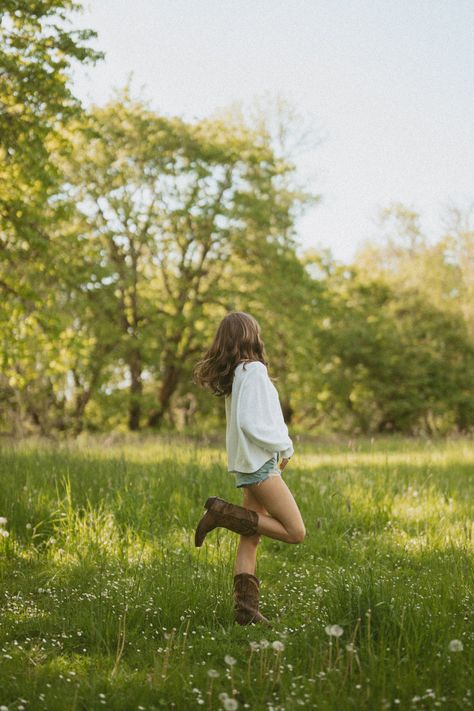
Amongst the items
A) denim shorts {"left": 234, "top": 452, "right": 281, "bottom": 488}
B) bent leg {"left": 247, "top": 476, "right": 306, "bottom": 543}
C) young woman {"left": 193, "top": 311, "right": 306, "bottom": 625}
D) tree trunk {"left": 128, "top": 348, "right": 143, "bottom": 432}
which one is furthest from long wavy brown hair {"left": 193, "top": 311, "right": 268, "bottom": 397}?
tree trunk {"left": 128, "top": 348, "right": 143, "bottom": 432}

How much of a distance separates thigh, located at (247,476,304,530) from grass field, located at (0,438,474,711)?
438mm

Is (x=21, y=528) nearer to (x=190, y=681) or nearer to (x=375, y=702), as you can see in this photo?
(x=190, y=681)

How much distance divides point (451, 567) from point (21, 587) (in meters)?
2.99

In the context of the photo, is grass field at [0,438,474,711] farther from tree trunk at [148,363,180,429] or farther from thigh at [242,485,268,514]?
tree trunk at [148,363,180,429]

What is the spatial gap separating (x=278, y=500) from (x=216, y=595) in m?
0.89

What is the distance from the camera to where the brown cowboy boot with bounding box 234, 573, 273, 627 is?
13.4ft

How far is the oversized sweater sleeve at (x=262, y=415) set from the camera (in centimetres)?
397

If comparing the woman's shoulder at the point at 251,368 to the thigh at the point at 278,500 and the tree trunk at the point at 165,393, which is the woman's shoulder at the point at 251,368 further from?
the tree trunk at the point at 165,393

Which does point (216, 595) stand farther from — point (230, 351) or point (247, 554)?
point (230, 351)

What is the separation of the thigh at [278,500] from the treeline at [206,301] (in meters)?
10.1

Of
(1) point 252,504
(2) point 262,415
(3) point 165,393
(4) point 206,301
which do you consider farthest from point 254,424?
(3) point 165,393

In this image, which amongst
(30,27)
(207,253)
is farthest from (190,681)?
(207,253)

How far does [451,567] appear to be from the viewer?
15.6 feet

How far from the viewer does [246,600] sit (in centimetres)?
411
